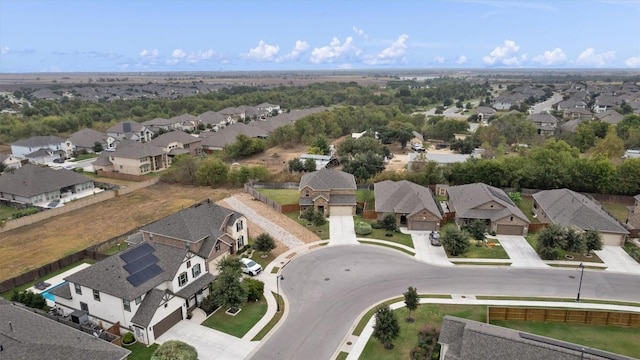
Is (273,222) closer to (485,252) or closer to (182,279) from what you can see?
(182,279)

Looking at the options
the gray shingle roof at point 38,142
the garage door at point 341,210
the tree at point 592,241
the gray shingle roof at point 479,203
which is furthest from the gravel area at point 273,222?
the gray shingle roof at point 38,142

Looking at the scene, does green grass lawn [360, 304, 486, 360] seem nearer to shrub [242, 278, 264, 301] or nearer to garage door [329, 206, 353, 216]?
shrub [242, 278, 264, 301]

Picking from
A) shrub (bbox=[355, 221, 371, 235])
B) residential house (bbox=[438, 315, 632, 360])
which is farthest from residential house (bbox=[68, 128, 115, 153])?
residential house (bbox=[438, 315, 632, 360])

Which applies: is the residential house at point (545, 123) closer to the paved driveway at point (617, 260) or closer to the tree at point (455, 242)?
the paved driveway at point (617, 260)

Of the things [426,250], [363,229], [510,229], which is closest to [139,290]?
[363,229]

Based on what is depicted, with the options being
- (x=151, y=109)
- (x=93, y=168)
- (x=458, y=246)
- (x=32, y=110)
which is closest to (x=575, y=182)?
(x=458, y=246)

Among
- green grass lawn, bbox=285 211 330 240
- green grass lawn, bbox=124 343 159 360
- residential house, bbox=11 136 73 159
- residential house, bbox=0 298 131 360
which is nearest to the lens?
residential house, bbox=0 298 131 360
